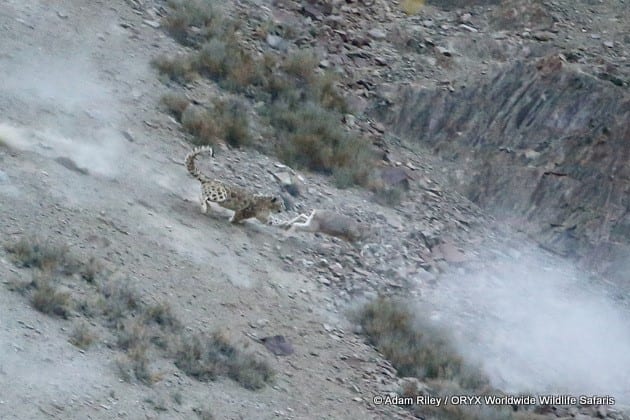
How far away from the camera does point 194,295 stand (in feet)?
38.0

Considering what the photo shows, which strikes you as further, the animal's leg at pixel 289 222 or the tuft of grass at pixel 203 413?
the animal's leg at pixel 289 222

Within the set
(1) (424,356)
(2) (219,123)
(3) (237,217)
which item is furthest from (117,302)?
(2) (219,123)

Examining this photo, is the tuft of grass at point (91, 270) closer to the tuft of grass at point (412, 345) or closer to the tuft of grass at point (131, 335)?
the tuft of grass at point (131, 335)

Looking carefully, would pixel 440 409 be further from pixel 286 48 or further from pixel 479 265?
pixel 286 48

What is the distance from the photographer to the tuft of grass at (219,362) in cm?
1024

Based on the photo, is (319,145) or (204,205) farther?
(319,145)

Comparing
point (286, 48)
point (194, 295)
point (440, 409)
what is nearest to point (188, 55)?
point (286, 48)

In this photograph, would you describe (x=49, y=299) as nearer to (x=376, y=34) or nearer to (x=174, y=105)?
(x=174, y=105)

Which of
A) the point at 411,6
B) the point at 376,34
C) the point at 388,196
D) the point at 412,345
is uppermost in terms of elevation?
the point at 411,6

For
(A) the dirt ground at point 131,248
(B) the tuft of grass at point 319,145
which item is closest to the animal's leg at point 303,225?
(A) the dirt ground at point 131,248

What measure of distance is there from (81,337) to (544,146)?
9.32 m

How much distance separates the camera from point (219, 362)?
10.6 meters

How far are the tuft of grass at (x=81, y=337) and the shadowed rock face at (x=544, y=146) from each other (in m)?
8.13

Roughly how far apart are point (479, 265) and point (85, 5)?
6569 millimetres
